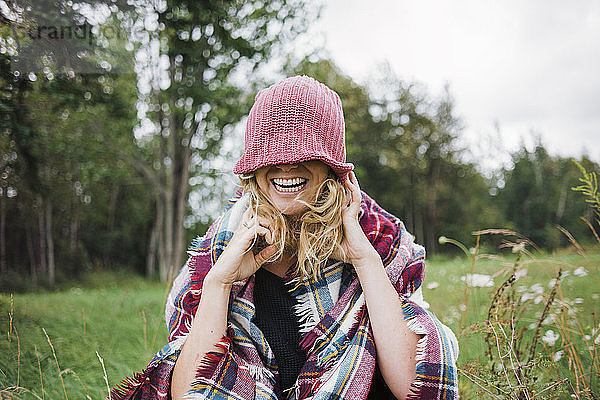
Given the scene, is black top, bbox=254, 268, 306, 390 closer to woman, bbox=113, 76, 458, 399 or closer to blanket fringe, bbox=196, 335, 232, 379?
woman, bbox=113, 76, 458, 399

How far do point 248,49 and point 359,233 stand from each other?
10.8 metres

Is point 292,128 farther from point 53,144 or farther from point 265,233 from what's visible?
point 53,144

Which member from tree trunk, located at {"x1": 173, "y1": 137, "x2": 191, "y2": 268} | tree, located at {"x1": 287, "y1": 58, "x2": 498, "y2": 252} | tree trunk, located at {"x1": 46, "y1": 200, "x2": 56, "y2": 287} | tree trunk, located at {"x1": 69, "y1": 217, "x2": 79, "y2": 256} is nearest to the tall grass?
tree trunk, located at {"x1": 173, "y1": 137, "x2": 191, "y2": 268}

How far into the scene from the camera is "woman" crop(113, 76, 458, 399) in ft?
4.93

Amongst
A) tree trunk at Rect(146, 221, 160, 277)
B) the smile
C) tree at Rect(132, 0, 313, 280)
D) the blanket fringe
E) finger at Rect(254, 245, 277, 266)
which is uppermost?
tree at Rect(132, 0, 313, 280)

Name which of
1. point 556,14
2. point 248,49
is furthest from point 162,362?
point 248,49

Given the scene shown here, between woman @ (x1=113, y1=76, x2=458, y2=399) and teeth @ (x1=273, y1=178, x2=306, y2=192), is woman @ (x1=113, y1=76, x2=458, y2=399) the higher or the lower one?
the lower one

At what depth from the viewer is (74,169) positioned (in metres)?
16.0

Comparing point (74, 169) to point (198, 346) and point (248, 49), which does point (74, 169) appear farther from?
point (198, 346)

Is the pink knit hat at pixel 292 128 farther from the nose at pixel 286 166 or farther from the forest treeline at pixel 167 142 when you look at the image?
the forest treeline at pixel 167 142

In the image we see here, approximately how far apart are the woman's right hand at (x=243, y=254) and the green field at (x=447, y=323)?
704mm

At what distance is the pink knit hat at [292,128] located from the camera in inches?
61.2

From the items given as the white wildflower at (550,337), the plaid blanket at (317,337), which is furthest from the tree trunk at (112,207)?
the white wildflower at (550,337)

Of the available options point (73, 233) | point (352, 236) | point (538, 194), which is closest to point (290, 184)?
point (352, 236)
